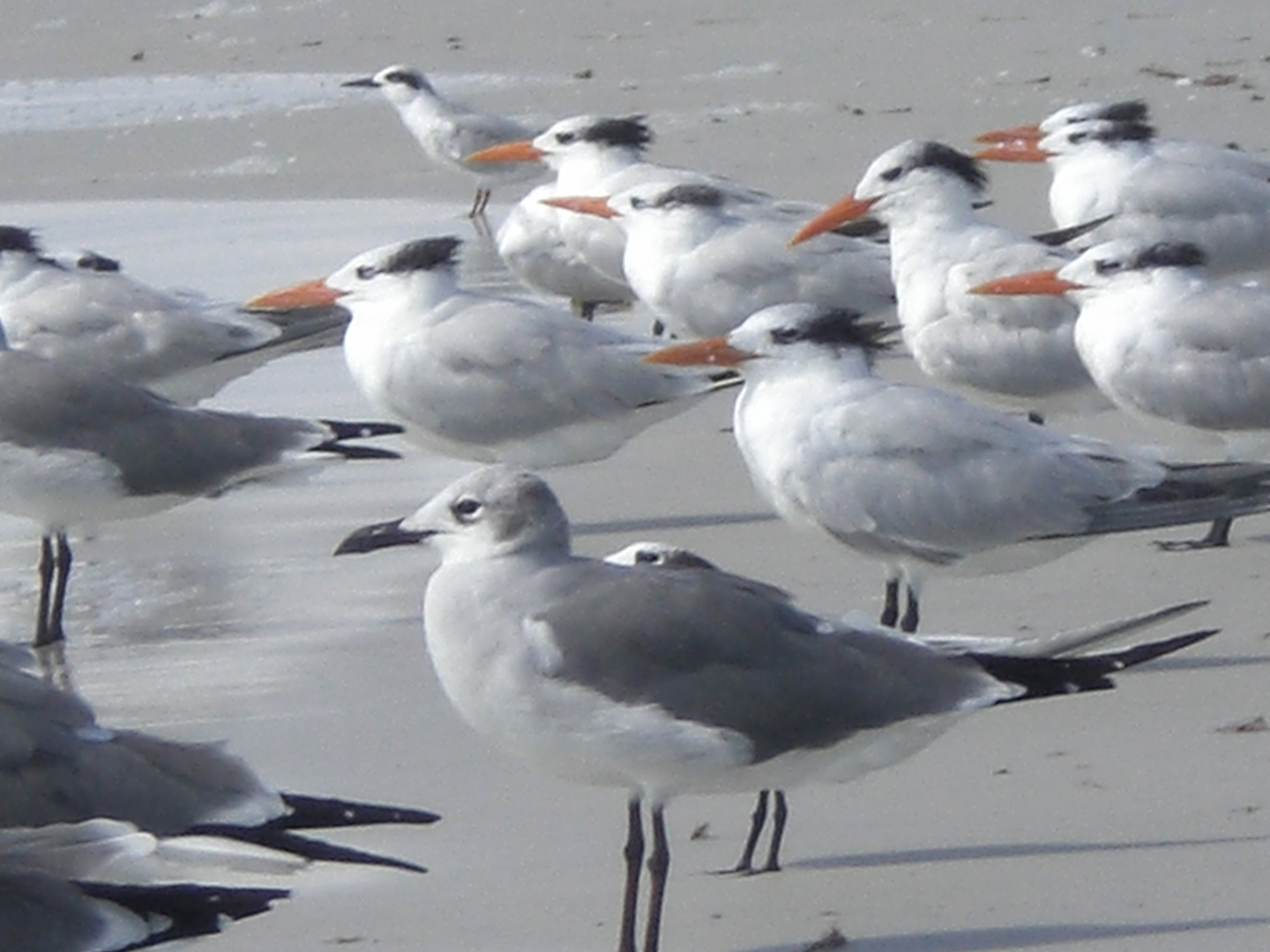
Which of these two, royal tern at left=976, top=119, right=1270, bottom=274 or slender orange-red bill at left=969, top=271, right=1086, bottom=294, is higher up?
slender orange-red bill at left=969, top=271, right=1086, bottom=294

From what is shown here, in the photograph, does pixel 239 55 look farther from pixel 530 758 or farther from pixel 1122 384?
pixel 530 758

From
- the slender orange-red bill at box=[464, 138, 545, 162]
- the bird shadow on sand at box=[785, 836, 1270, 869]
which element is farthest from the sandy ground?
the slender orange-red bill at box=[464, 138, 545, 162]

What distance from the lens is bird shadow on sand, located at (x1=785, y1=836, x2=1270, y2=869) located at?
201 inches

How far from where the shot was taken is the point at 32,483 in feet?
24.5

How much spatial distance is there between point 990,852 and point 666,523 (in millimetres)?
3023

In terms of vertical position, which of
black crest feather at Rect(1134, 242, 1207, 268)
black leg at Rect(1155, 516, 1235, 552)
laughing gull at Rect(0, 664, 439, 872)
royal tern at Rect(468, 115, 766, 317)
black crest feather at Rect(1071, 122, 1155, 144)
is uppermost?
laughing gull at Rect(0, 664, 439, 872)

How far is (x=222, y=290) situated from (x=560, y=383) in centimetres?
285

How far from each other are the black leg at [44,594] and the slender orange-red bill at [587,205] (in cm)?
323

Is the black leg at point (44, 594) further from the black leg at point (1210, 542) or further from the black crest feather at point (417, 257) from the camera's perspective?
the black leg at point (1210, 542)

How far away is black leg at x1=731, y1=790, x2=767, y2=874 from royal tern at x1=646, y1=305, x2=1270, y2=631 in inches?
57.0

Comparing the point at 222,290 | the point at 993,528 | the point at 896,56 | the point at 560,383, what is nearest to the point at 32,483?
the point at 560,383

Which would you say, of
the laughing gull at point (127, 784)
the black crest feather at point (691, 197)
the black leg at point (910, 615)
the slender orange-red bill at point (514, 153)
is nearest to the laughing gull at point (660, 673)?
the laughing gull at point (127, 784)

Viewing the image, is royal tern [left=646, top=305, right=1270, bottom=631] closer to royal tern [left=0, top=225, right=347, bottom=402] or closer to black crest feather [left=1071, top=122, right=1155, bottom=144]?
royal tern [left=0, top=225, right=347, bottom=402]

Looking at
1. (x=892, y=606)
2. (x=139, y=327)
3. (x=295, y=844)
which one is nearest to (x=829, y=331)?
(x=892, y=606)
